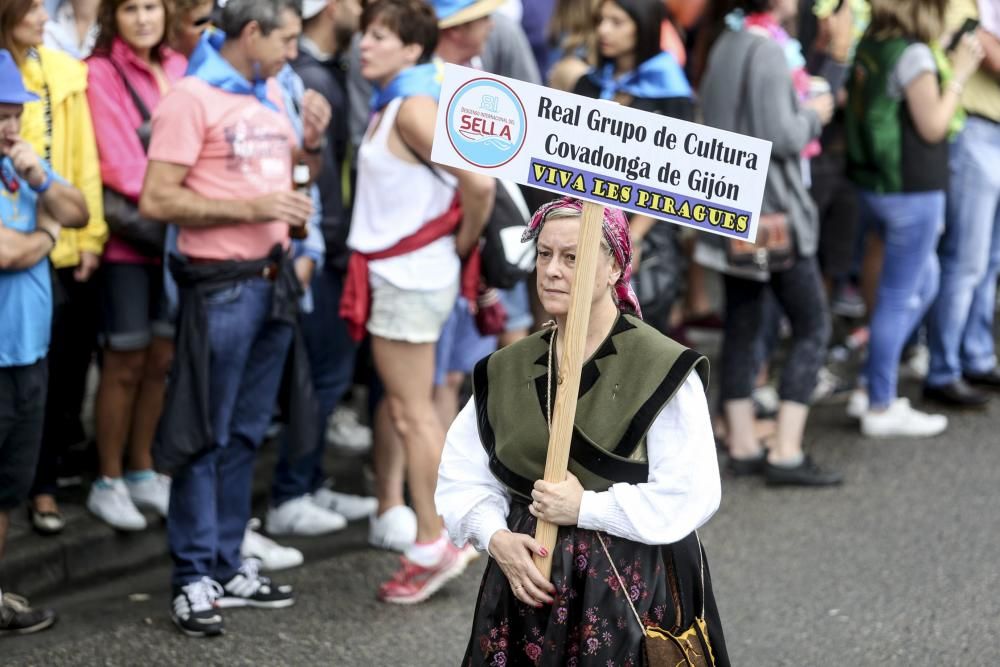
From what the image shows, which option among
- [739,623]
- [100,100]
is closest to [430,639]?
[739,623]

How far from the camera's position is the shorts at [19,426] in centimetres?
470

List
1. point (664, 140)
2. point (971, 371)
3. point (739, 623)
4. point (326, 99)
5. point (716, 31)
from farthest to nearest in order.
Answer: point (971, 371) < point (716, 31) < point (326, 99) < point (739, 623) < point (664, 140)

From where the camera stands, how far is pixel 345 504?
641 cm

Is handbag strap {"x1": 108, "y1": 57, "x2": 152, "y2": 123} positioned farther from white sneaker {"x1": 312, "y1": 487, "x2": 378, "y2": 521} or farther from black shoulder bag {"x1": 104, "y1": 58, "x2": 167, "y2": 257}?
white sneaker {"x1": 312, "y1": 487, "x2": 378, "y2": 521}

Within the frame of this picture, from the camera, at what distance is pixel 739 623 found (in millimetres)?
5355

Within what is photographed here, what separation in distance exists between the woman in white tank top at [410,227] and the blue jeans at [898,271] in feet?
8.98

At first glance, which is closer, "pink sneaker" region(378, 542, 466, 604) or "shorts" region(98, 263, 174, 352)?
"pink sneaker" region(378, 542, 466, 604)

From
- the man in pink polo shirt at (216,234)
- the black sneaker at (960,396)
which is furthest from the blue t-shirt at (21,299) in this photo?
the black sneaker at (960,396)

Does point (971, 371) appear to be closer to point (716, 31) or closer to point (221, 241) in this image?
point (716, 31)

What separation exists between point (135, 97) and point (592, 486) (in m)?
2.99

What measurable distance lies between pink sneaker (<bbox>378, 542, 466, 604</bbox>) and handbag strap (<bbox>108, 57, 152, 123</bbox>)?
6.17 feet

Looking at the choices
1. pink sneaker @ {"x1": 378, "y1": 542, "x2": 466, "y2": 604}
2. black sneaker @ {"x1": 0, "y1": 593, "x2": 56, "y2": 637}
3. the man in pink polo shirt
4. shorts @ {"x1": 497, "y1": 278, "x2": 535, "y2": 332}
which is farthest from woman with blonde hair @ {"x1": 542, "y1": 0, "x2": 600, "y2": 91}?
black sneaker @ {"x1": 0, "y1": 593, "x2": 56, "y2": 637}

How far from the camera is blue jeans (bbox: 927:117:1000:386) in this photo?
25.3 ft

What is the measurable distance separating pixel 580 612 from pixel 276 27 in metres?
2.43
